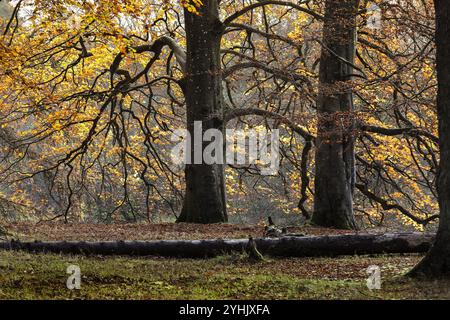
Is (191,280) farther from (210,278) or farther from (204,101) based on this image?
(204,101)

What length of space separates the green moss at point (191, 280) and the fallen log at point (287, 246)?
0.23 m

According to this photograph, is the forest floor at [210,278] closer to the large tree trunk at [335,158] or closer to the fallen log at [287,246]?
the fallen log at [287,246]

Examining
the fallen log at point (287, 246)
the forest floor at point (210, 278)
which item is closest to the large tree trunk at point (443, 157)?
the forest floor at point (210, 278)

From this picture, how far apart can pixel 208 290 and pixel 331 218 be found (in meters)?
8.65

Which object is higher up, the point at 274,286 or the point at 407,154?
the point at 407,154

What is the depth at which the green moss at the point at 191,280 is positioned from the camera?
20.2 feet

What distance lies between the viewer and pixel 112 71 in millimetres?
16438

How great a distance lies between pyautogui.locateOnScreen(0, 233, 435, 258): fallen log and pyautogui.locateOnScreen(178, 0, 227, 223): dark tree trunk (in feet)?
18.7

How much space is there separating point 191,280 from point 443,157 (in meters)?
3.34

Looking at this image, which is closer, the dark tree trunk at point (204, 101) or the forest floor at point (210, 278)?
the forest floor at point (210, 278)

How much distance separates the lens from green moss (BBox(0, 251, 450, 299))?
6.15 metres

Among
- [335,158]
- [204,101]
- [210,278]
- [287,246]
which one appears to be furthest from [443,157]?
[204,101]
